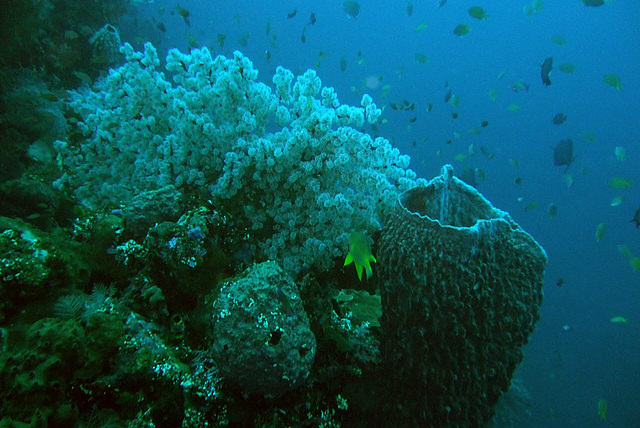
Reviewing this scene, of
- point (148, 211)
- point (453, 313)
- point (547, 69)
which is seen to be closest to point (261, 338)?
point (453, 313)

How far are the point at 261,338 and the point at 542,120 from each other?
53.9 m

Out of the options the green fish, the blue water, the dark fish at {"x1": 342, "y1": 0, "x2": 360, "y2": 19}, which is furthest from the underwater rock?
the blue water

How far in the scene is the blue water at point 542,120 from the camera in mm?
23078

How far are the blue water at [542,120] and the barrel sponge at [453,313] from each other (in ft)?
54.3

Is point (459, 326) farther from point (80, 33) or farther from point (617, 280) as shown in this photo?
point (617, 280)

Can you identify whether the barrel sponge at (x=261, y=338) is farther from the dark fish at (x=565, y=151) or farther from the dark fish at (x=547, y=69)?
the dark fish at (x=565, y=151)

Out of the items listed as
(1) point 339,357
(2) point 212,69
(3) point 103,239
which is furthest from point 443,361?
(2) point 212,69

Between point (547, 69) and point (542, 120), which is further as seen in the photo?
point (542, 120)

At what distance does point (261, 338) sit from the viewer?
2088 mm

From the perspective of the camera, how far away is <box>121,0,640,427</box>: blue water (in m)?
23.1

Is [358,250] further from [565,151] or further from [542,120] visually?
[542,120]

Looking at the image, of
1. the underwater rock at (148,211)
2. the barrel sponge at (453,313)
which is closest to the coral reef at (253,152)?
the underwater rock at (148,211)

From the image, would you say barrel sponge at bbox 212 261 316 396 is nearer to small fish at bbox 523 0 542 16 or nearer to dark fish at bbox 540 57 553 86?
dark fish at bbox 540 57 553 86

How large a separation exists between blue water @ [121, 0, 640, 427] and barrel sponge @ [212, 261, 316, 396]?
16247mm
